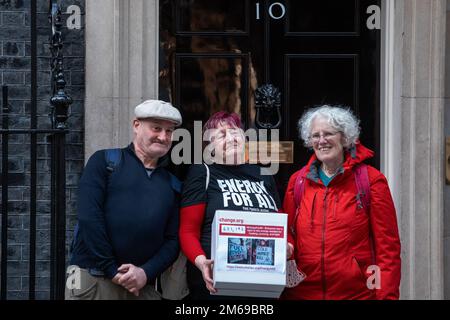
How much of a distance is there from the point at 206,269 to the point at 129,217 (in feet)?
1.58

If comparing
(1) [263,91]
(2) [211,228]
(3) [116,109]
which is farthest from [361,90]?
(2) [211,228]

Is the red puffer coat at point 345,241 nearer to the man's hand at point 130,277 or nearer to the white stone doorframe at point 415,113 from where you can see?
the man's hand at point 130,277

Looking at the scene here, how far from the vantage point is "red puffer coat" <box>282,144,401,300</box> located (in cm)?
489

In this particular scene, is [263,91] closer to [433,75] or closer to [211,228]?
[433,75]

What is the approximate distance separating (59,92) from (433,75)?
2.63m

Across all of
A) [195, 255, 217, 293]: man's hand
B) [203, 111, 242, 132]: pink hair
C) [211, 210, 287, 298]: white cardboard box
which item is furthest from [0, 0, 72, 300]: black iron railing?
[211, 210, 287, 298]: white cardboard box

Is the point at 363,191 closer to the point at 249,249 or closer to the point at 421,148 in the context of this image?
the point at 249,249

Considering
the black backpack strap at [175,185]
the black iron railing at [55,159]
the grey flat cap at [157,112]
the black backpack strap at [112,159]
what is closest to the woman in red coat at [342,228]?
the black backpack strap at [175,185]

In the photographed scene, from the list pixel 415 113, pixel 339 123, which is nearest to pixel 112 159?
pixel 339 123

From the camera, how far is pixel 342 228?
4906 mm

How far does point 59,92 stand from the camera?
5.42 m

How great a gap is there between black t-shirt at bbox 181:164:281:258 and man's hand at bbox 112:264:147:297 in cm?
36

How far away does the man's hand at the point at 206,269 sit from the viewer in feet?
15.6

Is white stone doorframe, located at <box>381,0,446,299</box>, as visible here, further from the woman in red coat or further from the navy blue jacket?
the navy blue jacket
